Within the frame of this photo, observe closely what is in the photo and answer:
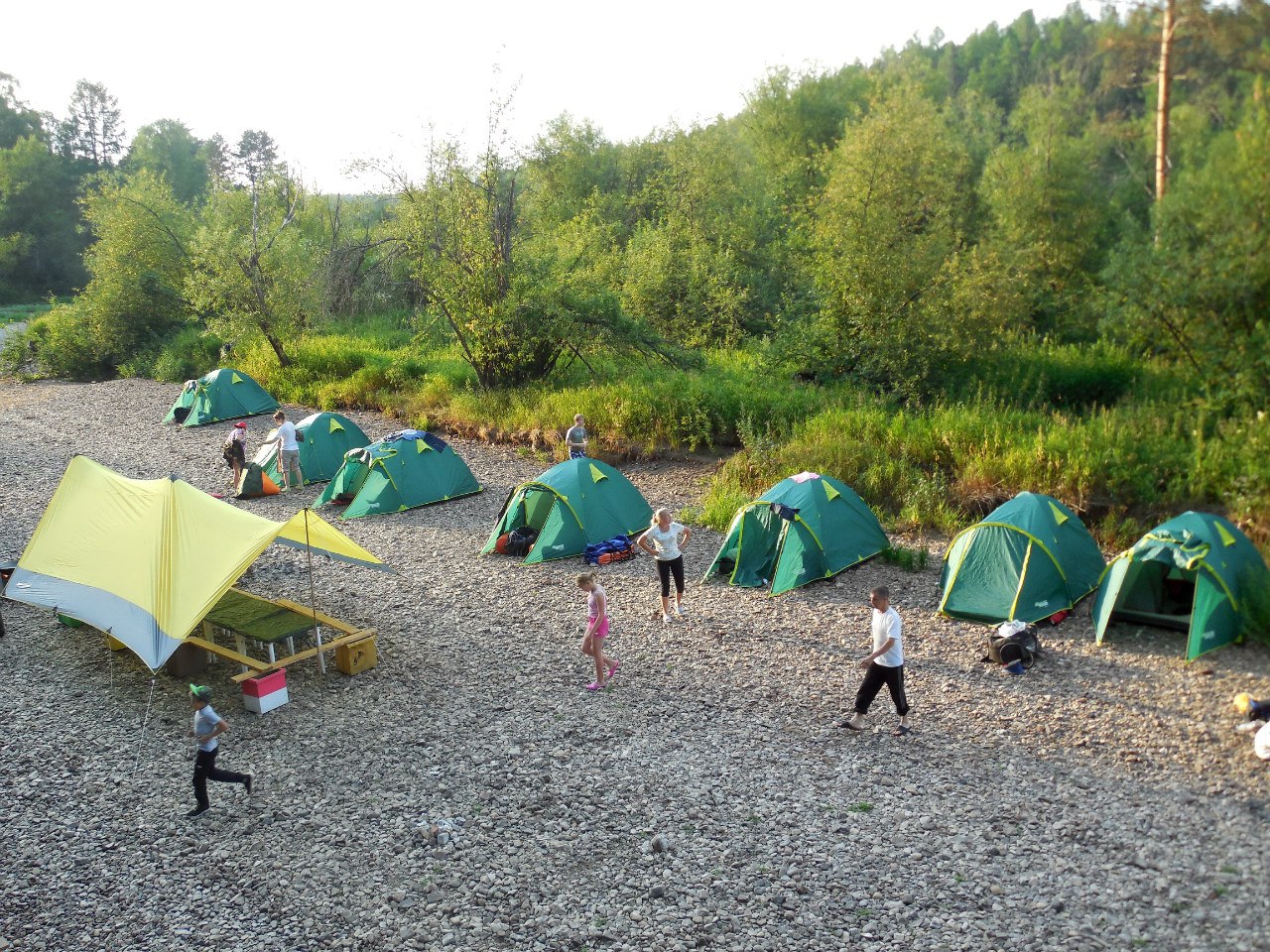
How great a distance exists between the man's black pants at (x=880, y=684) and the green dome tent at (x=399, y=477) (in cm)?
1034

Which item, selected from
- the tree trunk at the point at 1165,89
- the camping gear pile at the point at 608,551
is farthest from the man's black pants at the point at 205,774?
the tree trunk at the point at 1165,89

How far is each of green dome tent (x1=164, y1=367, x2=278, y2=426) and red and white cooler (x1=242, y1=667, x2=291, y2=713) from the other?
17676 mm

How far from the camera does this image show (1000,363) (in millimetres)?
20297

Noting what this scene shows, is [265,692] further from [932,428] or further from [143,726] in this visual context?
[932,428]

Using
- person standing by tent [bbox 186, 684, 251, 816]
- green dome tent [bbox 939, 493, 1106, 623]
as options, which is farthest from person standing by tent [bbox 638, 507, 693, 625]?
person standing by tent [bbox 186, 684, 251, 816]

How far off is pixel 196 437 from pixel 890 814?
21.5m

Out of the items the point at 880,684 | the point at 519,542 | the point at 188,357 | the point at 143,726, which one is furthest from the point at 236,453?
the point at 188,357

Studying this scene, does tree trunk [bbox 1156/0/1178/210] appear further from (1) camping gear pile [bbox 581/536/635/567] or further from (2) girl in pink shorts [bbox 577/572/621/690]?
→ (2) girl in pink shorts [bbox 577/572/621/690]

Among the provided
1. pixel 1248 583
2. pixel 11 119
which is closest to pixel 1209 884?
pixel 1248 583

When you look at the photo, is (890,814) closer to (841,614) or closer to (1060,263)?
(841,614)

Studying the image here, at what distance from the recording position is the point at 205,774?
784cm

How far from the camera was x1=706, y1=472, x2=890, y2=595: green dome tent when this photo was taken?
12.5 m

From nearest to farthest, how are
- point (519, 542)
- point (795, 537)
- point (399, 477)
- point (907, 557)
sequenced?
point (795, 537) → point (907, 557) → point (519, 542) → point (399, 477)

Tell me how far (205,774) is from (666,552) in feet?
18.5
